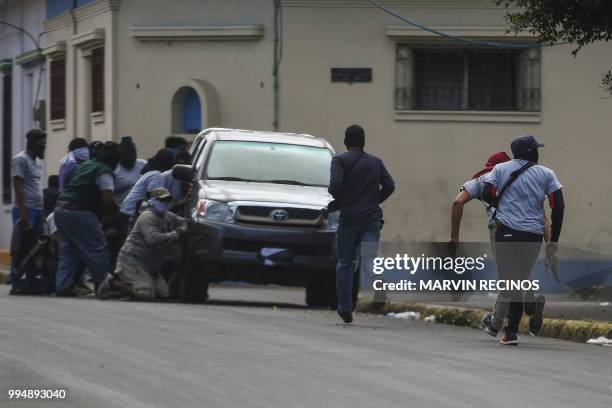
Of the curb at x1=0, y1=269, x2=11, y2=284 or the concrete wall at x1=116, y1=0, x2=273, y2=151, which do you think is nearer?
the concrete wall at x1=116, y1=0, x2=273, y2=151

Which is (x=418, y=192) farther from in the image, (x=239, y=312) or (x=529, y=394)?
(x=529, y=394)

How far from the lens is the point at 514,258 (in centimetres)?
1386

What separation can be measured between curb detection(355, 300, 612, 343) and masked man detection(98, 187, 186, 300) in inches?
88.9

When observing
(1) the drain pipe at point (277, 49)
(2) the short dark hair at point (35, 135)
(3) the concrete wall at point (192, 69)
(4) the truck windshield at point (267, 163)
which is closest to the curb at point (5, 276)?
(3) the concrete wall at point (192, 69)

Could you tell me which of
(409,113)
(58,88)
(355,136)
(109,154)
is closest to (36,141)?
(109,154)

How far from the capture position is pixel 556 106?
83.0ft

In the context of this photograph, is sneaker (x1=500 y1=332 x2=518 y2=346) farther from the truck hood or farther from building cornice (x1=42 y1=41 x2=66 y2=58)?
building cornice (x1=42 y1=41 x2=66 y2=58)

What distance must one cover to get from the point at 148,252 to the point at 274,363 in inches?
305

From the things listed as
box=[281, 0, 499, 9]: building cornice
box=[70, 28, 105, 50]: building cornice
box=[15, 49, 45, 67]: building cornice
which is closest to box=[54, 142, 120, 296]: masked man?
box=[281, 0, 499, 9]: building cornice

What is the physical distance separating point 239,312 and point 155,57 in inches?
401

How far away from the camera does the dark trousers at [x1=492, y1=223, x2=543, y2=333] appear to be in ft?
45.1

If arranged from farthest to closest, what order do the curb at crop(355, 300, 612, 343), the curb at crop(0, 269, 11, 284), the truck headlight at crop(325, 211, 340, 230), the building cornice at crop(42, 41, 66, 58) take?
the building cornice at crop(42, 41, 66, 58) < the curb at crop(0, 269, 11, 284) < the truck headlight at crop(325, 211, 340, 230) < the curb at crop(355, 300, 612, 343)

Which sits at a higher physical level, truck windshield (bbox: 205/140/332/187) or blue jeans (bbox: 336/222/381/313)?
truck windshield (bbox: 205/140/332/187)

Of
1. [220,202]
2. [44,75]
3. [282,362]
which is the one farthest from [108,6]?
[282,362]
